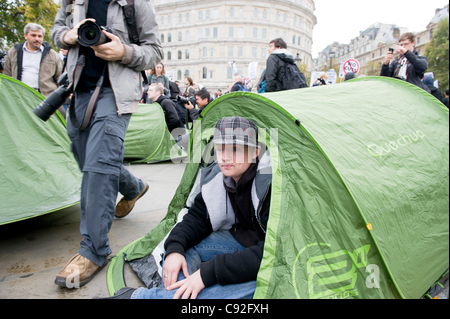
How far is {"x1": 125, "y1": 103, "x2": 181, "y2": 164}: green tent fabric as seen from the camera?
18.0ft

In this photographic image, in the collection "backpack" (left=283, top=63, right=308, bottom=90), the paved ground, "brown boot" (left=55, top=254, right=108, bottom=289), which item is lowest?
the paved ground

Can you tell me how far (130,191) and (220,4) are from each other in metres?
56.7

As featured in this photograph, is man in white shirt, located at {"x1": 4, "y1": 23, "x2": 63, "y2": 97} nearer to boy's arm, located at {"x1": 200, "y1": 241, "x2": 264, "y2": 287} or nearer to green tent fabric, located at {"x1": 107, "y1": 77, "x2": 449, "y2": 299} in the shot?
green tent fabric, located at {"x1": 107, "y1": 77, "x2": 449, "y2": 299}

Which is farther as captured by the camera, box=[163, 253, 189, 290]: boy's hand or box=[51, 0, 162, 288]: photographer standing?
box=[51, 0, 162, 288]: photographer standing

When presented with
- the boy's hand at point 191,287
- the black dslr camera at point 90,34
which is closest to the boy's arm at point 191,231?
the boy's hand at point 191,287

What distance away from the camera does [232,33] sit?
5244cm

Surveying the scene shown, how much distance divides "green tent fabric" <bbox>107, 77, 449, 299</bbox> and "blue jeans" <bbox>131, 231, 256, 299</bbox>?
6.5 inches

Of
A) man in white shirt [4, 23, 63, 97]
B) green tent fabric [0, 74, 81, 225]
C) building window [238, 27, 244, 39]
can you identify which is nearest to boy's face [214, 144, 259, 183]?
green tent fabric [0, 74, 81, 225]

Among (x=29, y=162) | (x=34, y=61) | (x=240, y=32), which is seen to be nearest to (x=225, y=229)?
(x=29, y=162)

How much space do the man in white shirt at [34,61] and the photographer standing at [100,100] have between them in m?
2.57

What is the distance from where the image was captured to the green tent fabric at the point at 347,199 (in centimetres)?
135

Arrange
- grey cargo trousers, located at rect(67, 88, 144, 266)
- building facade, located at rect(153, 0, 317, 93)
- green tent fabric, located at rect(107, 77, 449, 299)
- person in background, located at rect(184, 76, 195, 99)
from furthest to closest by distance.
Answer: building facade, located at rect(153, 0, 317, 93) → person in background, located at rect(184, 76, 195, 99) → grey cargo trousers, located at rect(67, 88, 144, 266) → green tent fabric, located at rect(107, 77, 449, 299)
